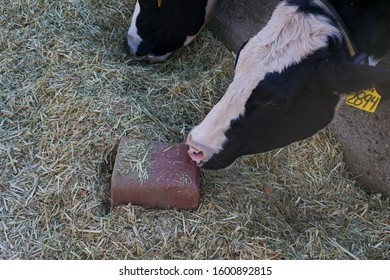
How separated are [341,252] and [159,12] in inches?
84.1

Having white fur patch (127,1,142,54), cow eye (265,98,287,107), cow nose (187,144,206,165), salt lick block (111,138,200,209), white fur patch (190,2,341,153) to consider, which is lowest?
white fur patch (127,1,142,54)

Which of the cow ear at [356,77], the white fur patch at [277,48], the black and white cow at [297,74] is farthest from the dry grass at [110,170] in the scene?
the cow ear at [356,77]

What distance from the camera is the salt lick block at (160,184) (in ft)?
9.35

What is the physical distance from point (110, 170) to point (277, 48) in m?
1.20

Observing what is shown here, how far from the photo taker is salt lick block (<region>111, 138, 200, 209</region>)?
2850 mm

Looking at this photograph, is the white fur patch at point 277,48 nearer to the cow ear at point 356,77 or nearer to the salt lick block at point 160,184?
the cow ear at point 356,77

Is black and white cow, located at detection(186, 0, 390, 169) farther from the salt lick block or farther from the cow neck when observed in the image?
the salt lick block

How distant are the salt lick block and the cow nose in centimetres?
8

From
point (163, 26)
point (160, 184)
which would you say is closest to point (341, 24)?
point (160, 184)

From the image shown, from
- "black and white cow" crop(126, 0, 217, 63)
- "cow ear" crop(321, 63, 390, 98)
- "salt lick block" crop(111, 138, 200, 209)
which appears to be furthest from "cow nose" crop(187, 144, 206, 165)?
"black and white cow" crop(126, 0, 217, 63)

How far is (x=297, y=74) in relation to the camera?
2.46 meters

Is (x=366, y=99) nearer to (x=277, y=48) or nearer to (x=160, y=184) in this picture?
(x=277, y=48)

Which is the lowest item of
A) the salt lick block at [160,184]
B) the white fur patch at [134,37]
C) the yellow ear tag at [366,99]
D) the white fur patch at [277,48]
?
the white fur patch at [134,37]

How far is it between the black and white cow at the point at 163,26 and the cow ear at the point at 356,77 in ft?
6.11
